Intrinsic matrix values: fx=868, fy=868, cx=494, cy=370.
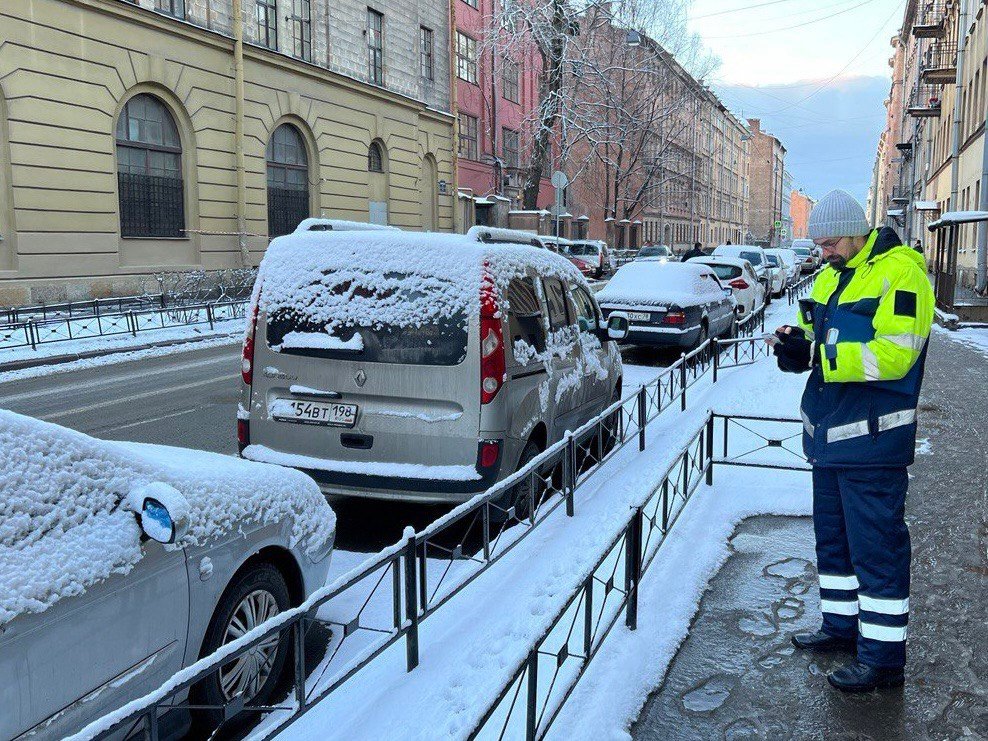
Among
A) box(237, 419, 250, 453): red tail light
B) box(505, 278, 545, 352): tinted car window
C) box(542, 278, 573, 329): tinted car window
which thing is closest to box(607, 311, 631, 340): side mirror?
box(542, 278, 573, 329): tinted car window

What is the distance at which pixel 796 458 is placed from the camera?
779 cm

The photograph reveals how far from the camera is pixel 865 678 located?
376 centimetres

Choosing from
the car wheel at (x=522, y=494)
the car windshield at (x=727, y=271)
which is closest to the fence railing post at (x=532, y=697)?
the car wheel at (x=522, y=494)

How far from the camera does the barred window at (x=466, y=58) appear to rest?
3997 centimetres

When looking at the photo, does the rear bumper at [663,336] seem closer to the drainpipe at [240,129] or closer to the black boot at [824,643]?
the black boot at [824,643]

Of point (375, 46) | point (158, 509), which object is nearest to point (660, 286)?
point (158, 509)

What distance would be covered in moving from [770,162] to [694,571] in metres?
157

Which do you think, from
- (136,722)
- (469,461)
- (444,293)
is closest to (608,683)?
(469,461)

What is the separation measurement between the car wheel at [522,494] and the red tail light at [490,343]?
0.56m

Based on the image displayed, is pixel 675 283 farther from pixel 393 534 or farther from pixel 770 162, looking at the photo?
pixel 770 162

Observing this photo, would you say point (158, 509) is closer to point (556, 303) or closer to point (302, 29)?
point (556, 303)

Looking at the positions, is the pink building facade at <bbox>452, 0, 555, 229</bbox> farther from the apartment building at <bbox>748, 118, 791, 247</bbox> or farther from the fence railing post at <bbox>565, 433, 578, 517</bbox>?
the apartment building at <bbox>748, 118, 791, 247</bbox>

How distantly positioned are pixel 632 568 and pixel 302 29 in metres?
25.8

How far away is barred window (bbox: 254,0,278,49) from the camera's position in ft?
81.2
